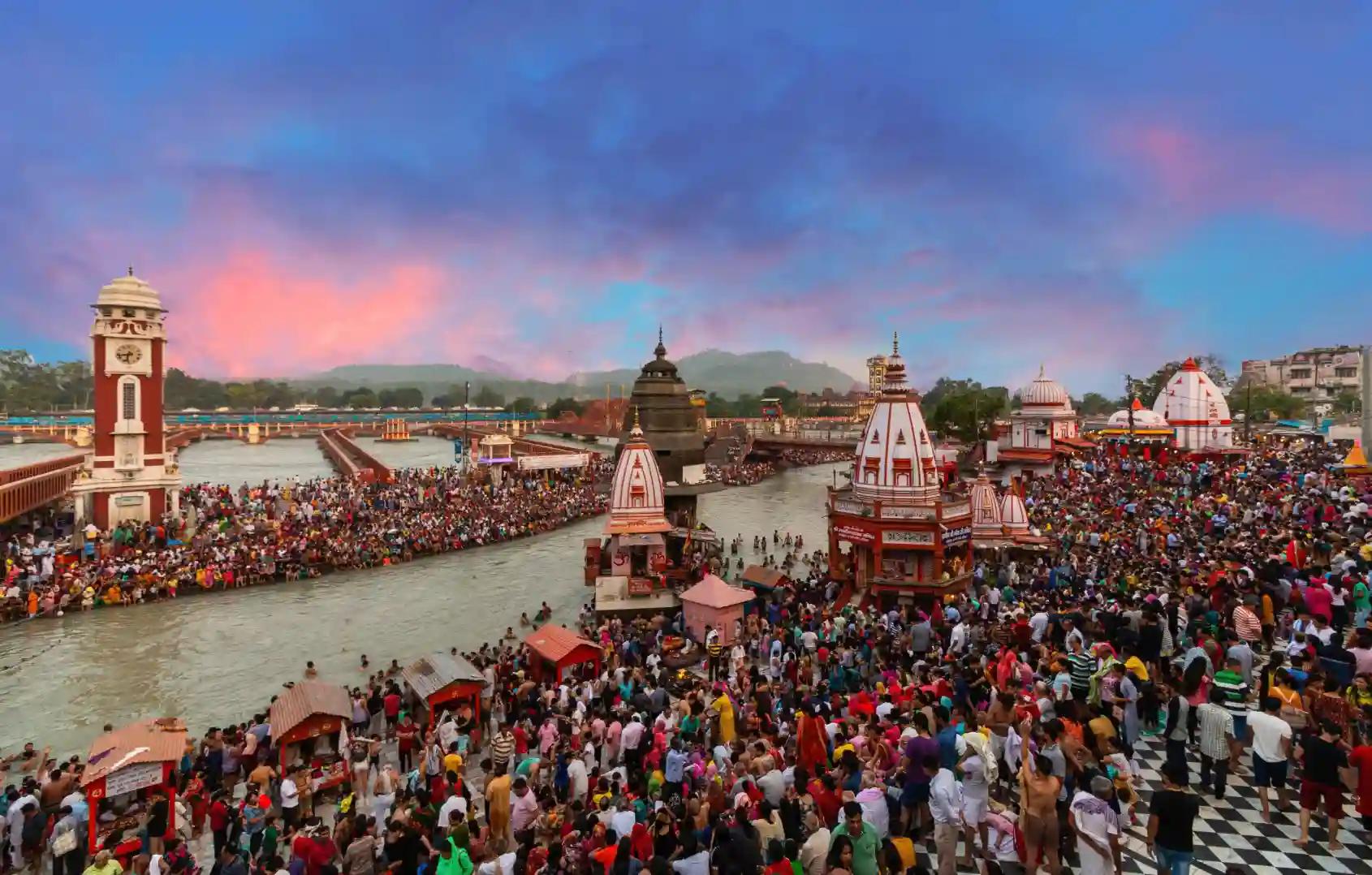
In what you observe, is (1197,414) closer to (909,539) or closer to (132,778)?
(909,539)

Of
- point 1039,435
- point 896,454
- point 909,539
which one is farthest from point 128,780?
point 1039,435

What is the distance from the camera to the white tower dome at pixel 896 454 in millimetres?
17203

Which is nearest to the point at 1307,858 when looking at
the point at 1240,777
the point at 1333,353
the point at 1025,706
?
the point at 1240,777

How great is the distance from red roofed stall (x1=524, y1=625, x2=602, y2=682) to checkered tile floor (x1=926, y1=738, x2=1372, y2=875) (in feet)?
22.4

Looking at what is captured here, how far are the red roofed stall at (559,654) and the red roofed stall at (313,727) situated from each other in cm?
311

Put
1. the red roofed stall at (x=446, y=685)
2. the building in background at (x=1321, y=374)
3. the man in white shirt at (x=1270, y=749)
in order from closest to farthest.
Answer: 1. the man in white shirt at (x=1270, y=749)
2. the red roofed stall at (x=446, y=685)
3. the building in background at (x=1321, y=374)

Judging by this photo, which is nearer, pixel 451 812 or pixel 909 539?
pixel 451 812

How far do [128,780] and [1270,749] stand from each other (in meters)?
11.3

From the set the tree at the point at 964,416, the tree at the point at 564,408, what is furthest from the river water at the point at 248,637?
the tree at the point at 564,408

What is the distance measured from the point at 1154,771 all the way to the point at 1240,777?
2.49 feet

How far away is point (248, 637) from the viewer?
1692 centimetres

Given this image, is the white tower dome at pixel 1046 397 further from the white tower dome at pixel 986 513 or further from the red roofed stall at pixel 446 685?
the red roofed stall at pixel 446 685

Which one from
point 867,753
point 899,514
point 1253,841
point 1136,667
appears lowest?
point 1253,841

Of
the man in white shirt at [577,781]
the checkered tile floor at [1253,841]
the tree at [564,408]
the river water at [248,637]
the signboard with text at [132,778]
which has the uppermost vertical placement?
the tree at [564,408]
